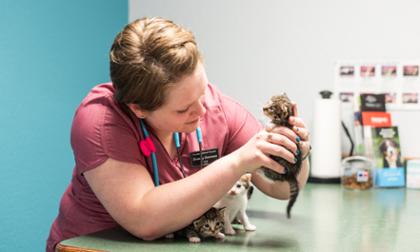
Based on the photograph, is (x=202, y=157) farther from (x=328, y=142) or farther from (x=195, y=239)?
(x=328, y=142)

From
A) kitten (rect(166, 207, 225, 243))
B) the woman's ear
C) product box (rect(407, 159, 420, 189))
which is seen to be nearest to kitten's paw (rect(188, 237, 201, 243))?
kitten (rect(166, 207, 225, 243))

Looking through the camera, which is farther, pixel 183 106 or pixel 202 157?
pixel 202 157

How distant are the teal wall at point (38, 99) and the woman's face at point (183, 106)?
1.01 meters

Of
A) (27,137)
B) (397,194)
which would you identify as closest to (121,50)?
(27,137)

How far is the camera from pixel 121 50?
1.29m

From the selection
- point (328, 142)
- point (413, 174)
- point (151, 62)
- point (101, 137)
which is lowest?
point (413, 174)

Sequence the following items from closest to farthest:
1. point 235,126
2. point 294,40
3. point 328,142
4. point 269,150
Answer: point 269,150 < point 235,126 < point 328,142 < point 294,40

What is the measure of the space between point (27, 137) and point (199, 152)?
1.02 m

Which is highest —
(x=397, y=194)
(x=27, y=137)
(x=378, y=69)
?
(x=378, y=69)

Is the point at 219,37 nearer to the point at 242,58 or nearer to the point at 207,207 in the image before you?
the point at 242,58

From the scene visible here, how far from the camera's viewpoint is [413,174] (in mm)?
2207

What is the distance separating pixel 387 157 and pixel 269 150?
3.93ft

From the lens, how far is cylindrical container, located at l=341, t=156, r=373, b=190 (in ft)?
7.15

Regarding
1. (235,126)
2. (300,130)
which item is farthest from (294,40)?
(300,130)
